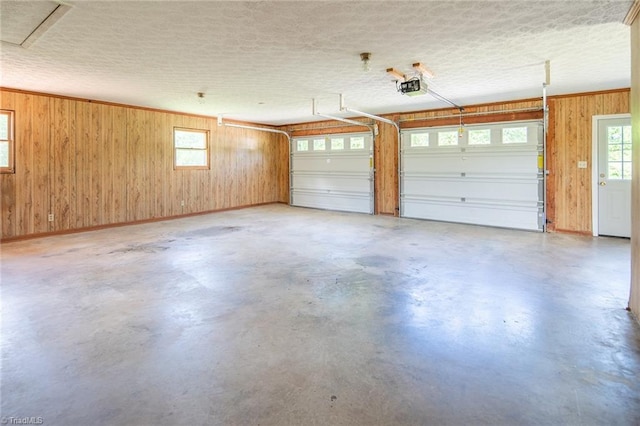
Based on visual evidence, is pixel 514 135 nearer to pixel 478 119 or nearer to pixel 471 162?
pixel 478 119

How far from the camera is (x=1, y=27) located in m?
3.21

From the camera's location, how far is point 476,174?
730cm

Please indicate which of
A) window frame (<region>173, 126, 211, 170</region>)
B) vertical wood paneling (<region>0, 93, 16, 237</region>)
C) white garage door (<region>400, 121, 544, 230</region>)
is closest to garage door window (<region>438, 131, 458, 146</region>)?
white garage door (<region>400, 121, 544, 230</region>)

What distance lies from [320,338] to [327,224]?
5084 millimetres

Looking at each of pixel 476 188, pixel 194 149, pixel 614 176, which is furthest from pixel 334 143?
pixel 614 176

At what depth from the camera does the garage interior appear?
76.1 inches

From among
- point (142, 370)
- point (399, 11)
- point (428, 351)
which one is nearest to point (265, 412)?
point (142, 370)

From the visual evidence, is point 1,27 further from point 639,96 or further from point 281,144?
point 281,144

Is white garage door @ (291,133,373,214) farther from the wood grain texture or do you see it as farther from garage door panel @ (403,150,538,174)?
the wood grain texture

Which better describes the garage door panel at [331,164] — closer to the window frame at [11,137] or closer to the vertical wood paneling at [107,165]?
the vertical wood paneling at [107,165]

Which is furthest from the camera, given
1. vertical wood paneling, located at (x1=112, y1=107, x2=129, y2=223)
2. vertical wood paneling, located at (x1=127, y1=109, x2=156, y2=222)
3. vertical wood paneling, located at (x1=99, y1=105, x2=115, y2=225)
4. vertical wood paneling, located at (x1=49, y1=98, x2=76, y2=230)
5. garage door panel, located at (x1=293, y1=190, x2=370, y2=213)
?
garage door panel, located at (x1=293, y1=190, x2=370, y2=213)

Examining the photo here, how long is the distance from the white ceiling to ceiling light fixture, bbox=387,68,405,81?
0.29 feet

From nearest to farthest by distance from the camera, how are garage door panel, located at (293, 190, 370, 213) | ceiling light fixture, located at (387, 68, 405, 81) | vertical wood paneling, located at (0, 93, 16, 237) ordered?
ceiling light fixture, located at (387, 68, 405, 81)
vertical wood paneling, located at (0, 93, 16, 237)
garage door panel, located at (293, 190, 370, 213)

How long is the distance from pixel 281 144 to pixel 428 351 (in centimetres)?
957
